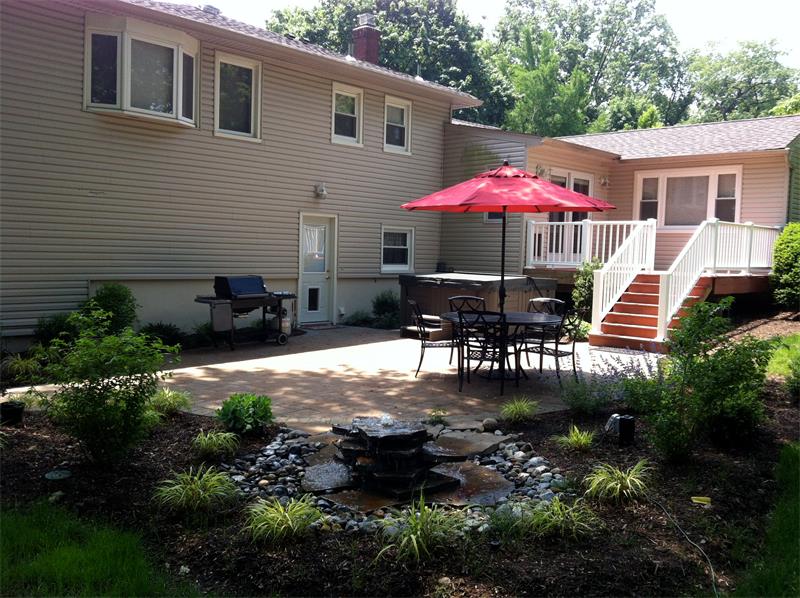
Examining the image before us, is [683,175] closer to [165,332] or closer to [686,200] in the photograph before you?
[686,200]

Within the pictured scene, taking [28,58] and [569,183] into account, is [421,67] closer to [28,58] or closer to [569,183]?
[569,183]

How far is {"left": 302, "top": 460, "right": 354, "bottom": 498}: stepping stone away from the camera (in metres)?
4.30

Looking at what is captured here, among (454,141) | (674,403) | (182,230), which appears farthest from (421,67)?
(674,403)

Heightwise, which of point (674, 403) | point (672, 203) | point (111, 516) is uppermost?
point (672, 203)

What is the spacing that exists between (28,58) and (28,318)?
377 centimetres

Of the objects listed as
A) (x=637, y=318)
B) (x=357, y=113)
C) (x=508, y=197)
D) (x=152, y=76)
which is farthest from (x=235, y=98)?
(x=637, y=318)

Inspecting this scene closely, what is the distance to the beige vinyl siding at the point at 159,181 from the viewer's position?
962cm

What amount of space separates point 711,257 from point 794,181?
18.3 ft

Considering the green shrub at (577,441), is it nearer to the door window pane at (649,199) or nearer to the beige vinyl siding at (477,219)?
the beige vinyl siding at (477,219)

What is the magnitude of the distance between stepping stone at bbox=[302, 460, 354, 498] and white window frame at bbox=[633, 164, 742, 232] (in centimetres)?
1412

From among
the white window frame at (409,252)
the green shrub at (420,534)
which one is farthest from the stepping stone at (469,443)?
the white window frame at (409,252)

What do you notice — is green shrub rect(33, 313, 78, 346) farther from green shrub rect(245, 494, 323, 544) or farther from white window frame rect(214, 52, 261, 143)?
green shrub rect(245, 494, 323, 544)

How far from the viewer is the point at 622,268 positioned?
466 inches

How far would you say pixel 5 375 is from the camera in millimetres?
8109
